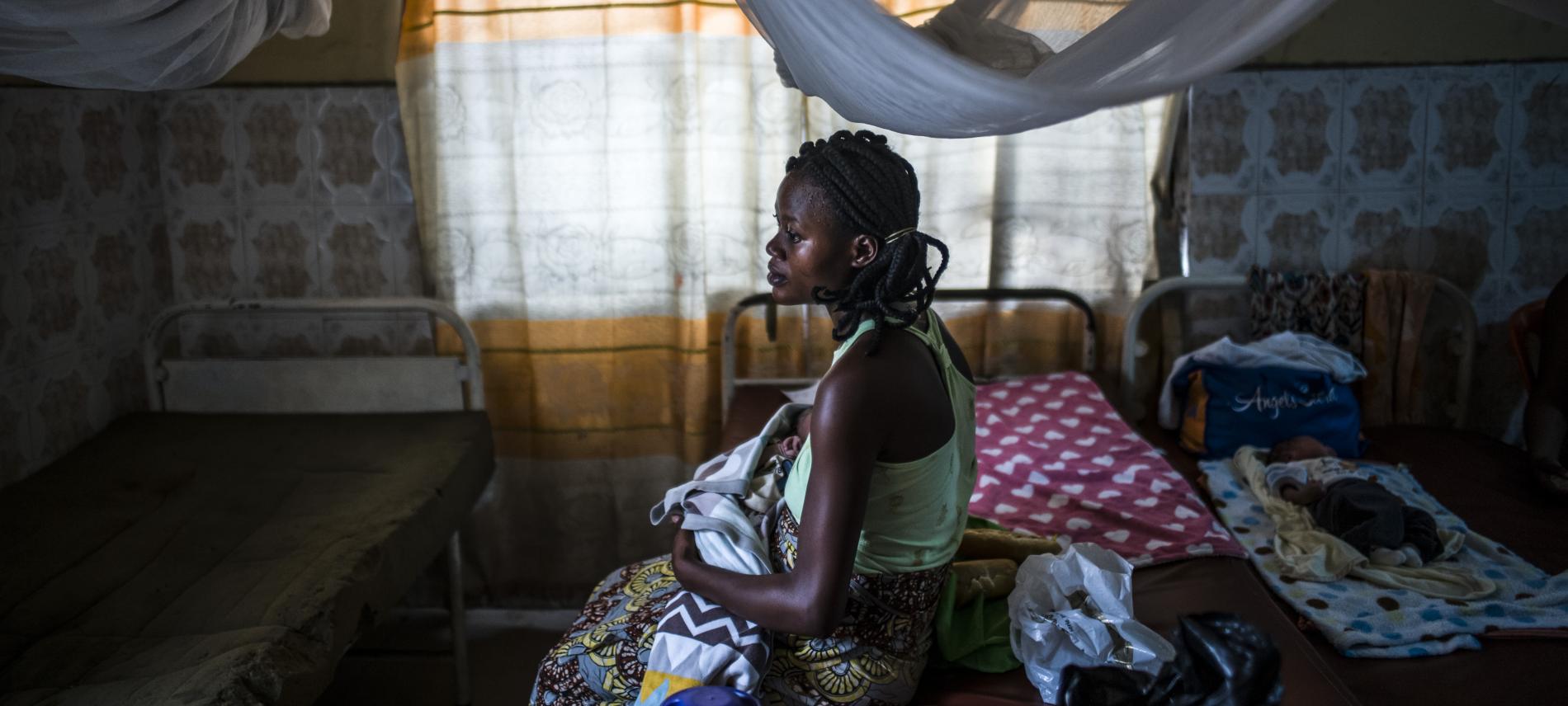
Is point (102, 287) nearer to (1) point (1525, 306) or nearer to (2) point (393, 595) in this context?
(2) point (393, 595)

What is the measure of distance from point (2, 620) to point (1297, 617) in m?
2.42

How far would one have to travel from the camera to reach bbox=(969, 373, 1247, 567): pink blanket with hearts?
2.45 m

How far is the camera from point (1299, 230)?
343 cm

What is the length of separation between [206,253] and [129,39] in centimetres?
183

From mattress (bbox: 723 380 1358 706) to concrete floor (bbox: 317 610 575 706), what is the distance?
1.71m

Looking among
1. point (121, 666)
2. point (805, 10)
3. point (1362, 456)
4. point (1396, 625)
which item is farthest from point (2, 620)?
point (1362, 456)

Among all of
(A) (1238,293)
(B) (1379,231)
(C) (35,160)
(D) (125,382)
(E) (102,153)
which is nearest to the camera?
(C) (35,160)

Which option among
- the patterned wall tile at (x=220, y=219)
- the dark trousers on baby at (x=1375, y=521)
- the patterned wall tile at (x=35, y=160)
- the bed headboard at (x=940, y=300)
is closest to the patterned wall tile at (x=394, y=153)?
the patterned wall tile at (x=220, y=219)

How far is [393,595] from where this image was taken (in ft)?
8.03

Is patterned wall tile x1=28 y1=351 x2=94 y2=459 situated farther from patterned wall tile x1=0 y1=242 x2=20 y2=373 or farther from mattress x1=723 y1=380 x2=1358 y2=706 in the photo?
mattress x1=723 y1=380 x2=1358 y2=706

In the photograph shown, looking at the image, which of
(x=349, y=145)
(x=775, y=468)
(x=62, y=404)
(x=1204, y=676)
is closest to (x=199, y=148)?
(x=349, y=145)

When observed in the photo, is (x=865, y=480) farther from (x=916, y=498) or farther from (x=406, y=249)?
(x=406, y=249)

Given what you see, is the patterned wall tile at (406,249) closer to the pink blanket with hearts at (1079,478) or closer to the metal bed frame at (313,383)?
the metal bed frame at (313,383)

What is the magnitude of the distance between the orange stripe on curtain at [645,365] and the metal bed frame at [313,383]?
23cm
